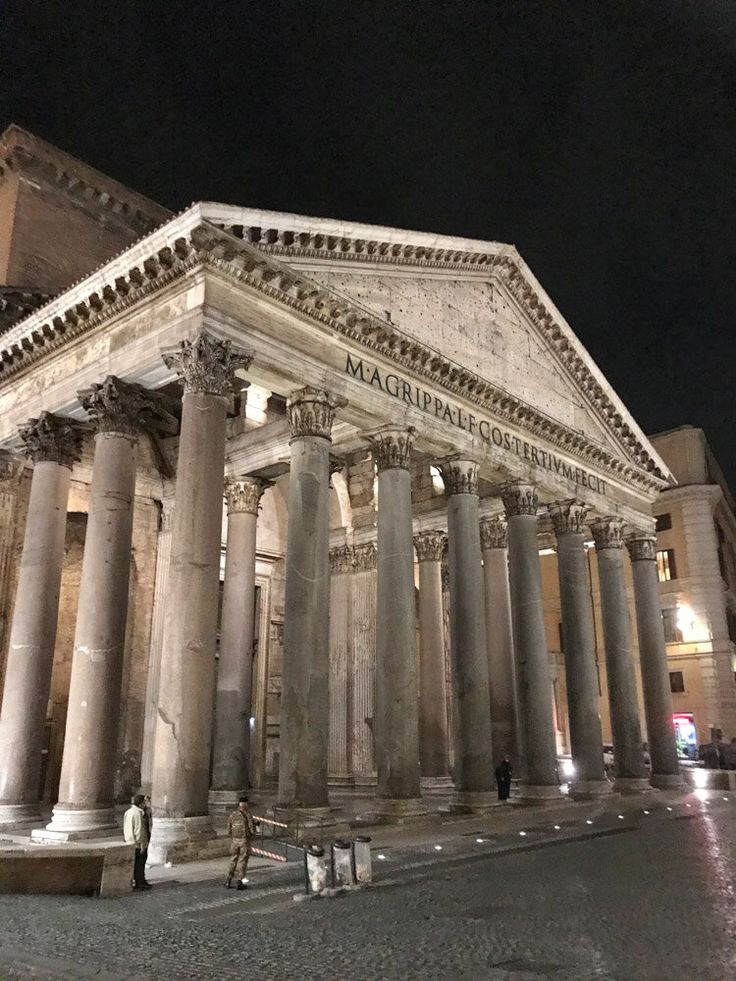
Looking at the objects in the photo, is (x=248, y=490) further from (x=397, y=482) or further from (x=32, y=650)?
(x=32, y=650)

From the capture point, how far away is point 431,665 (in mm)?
18297

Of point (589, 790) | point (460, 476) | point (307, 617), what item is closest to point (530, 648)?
point (589, 790)

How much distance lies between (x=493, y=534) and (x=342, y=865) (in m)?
12.5

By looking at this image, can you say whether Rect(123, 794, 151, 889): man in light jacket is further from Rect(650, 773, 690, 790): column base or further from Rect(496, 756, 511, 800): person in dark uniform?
Rect(650, 773, 690, 790): column base

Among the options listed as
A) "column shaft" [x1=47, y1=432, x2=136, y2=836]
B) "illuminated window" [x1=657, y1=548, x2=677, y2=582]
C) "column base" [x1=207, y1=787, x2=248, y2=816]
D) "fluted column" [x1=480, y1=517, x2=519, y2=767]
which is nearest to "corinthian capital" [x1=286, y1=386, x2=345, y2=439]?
"column shaft" [x1=47, y1=432, x2=136, y2=836]

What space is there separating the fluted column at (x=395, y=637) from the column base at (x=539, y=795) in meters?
3.74

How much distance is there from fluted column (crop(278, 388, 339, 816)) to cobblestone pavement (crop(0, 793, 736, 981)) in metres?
1.50

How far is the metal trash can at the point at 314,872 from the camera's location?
7.63 meters

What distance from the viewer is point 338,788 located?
1828 centimetres

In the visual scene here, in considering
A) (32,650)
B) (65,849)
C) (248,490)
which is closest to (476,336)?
(248,490)

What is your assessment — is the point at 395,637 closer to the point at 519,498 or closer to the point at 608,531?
the point at 519,498

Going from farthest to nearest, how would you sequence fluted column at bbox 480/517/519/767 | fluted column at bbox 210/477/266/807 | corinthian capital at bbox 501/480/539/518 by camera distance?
fluted column at bbox 480/517/519/767, corinthian capital at bbox 501/480/539/518, fluted column at bbox 210/477/266/807

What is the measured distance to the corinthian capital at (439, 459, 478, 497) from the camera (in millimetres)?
15047

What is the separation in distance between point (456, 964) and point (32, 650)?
902cm
